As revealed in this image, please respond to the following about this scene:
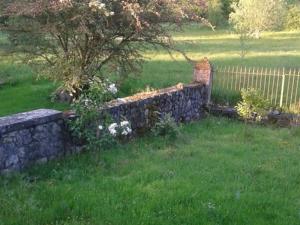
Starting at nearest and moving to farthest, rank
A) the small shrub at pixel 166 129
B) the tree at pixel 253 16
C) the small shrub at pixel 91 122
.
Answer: the small shrub at pixel 91 122, the small shrub at pixel 166 129, the tree at pixel 253 16

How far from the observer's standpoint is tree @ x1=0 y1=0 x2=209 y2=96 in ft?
38.2

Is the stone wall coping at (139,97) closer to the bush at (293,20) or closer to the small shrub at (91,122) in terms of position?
the small shrub at (91,122)

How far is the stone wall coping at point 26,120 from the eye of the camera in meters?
7.27

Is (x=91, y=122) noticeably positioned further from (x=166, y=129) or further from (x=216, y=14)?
(x=216, y=14)

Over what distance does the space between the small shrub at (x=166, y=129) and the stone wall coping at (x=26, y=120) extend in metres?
2.78

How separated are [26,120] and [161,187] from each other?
7.53 feet

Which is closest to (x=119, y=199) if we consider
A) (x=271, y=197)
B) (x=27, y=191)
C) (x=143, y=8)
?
(x=27, y=191)

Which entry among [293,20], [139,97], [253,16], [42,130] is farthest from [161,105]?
[293,20]

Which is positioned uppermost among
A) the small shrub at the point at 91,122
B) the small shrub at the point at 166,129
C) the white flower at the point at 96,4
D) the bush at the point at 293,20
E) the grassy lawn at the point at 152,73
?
the white flower at the point at 96,4

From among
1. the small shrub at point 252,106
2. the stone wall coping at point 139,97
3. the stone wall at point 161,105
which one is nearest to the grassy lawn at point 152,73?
the stone wall at point 161,105

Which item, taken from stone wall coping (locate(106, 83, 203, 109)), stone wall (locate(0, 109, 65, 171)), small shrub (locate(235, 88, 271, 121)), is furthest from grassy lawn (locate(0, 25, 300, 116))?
stone wall (locate(0, 109, 65, 171))

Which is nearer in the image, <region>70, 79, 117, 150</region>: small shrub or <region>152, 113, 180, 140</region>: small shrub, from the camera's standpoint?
<region>70, 79, 117, 150</region>: small shrub

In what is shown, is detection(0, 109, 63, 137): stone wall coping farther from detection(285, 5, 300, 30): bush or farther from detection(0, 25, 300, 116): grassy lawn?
detection(285, 5, 300, 30): bush

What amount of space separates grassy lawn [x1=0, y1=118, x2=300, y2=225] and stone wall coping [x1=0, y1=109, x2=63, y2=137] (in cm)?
68
